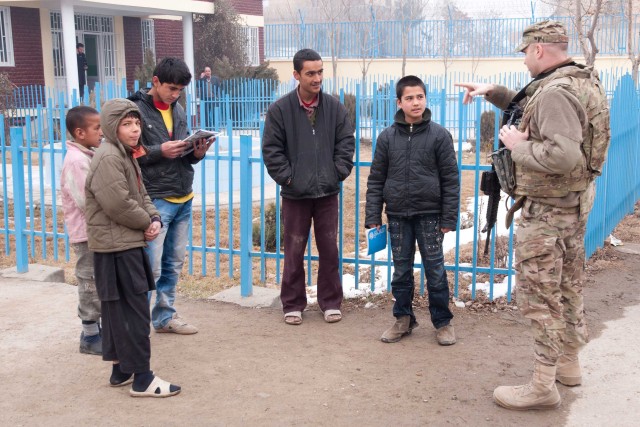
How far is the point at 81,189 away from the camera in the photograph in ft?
14.3

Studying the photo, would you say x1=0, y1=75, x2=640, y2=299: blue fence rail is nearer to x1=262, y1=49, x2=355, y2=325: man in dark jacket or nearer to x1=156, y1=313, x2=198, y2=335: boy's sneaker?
x1=262, y1=49, x2=355, y2=325: man in dark jacket

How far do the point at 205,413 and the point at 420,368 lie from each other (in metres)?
1.33

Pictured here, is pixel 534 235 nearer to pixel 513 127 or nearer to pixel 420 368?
pixel 513 127

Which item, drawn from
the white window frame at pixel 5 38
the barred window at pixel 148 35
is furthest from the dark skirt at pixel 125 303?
the barred window at pixel 148 35

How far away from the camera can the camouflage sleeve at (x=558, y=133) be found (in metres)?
3.39

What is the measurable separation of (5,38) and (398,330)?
60.3ft

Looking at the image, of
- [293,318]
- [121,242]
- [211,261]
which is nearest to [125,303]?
[121,242]

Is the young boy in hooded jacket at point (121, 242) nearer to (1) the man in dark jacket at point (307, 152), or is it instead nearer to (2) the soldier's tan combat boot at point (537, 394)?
(1) the man in dark jacket at point (307, 152)

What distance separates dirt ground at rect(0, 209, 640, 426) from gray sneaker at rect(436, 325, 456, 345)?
0.05 metres

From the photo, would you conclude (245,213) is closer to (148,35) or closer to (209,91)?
(209,91)

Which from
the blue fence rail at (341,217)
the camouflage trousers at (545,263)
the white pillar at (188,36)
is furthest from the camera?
the white pillar at (188,36)

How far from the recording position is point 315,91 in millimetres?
4887

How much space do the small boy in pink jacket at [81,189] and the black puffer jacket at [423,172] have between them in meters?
1.90

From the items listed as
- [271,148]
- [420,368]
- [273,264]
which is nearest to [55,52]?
[273,264]
